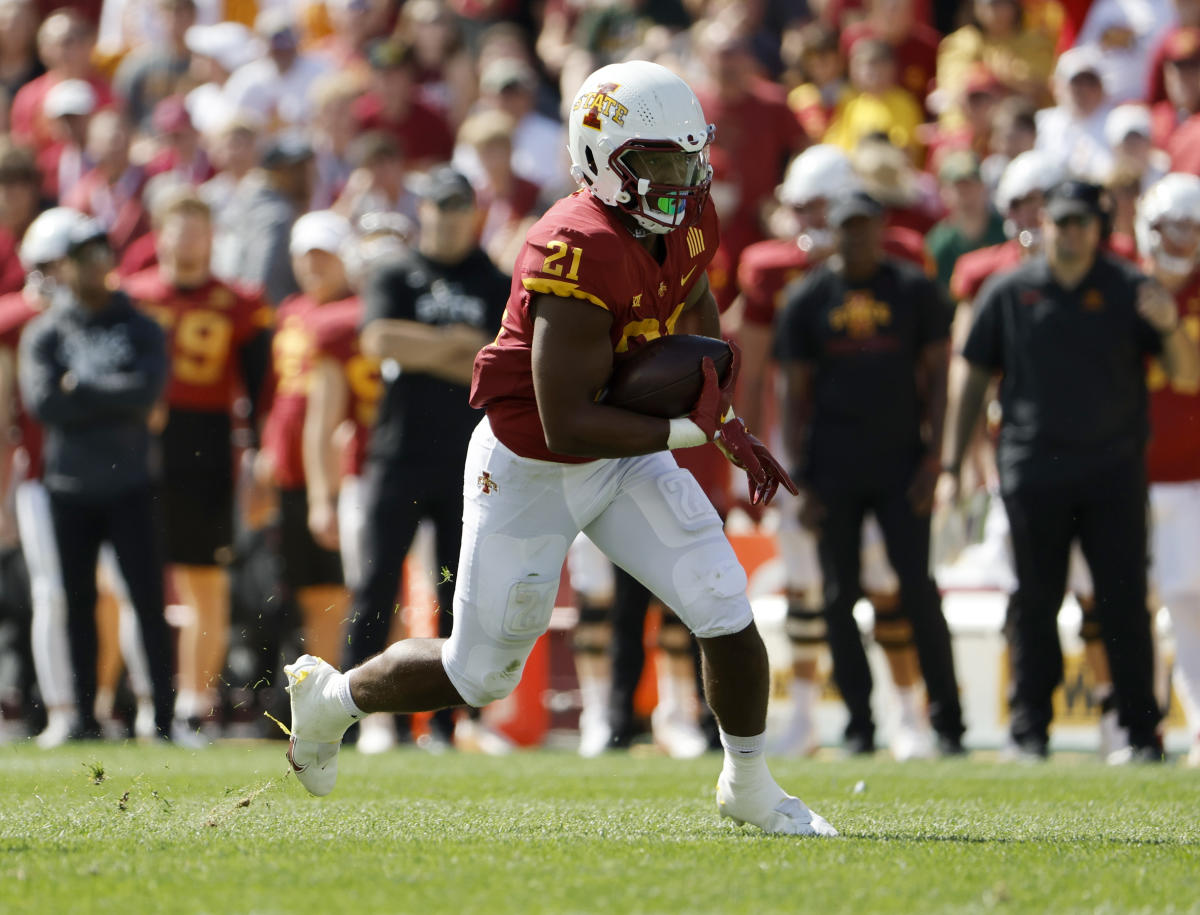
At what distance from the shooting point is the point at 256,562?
955 centimetres

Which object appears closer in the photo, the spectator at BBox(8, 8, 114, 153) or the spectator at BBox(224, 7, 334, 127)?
the spectator at BBox(224, 7, 334, 127)

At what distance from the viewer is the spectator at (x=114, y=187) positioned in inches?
443

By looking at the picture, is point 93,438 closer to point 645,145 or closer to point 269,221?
point 269,221

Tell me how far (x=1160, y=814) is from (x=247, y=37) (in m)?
10.1

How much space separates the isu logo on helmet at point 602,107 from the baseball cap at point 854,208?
10.7 ft

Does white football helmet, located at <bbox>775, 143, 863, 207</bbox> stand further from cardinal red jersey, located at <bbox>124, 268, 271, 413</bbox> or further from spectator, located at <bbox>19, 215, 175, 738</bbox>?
spectator, located at <bbox>19, 215, 175, 738</bbox>

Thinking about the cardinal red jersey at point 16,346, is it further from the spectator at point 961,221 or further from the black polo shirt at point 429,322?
the spectator at point 961,221

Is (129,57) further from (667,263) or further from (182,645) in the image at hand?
(667,263)

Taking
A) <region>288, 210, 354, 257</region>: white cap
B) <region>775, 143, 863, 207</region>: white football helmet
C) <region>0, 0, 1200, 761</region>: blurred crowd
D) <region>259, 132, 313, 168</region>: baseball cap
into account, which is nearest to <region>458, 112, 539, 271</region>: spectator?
<region>0, 0, 1200, 761</region>: blurred crowd

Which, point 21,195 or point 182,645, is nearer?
point 182,645

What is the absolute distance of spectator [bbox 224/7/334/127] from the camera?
1252 centimetres

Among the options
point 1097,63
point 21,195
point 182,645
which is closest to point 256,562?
point 182,645

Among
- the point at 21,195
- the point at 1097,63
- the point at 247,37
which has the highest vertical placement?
the point at 247,37

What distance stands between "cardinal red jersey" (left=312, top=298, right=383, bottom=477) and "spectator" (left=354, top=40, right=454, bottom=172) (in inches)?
126
